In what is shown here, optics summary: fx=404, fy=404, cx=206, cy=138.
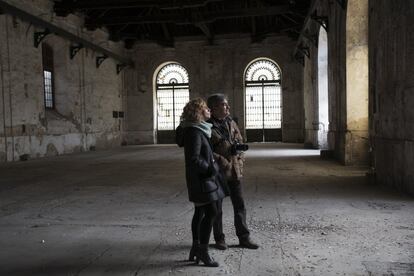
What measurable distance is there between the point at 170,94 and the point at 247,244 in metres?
21.6

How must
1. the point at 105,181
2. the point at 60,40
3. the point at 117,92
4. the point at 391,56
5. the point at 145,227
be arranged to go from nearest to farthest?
the point at 145,227, the point at 391,56, the point at 105,181, the point at 60,40, the point at 117,92

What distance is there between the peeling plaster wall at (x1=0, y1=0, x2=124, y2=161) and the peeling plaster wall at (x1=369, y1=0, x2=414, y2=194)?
37.1 ft

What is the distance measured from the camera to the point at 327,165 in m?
10.4

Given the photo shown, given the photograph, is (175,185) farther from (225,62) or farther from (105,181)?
(225,62)

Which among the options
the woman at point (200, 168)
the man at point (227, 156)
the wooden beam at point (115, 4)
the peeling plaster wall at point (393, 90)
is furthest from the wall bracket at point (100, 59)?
the woman at point (200, 168)

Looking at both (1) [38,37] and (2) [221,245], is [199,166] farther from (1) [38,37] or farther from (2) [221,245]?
(1) [38,37]

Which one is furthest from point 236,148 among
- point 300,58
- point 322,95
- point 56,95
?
point 300,58

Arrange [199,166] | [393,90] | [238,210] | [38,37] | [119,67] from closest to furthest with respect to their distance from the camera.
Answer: [199,166]
[238,210]
[393,90]
[38,37]
[119,67]

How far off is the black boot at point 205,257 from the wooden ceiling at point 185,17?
15115mm

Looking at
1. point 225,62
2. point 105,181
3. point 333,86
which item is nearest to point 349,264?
point 105,181

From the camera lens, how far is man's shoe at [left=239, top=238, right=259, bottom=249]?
3.77 metres

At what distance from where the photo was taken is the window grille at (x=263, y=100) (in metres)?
23.8

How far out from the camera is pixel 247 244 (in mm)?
3801

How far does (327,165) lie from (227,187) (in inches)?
292
